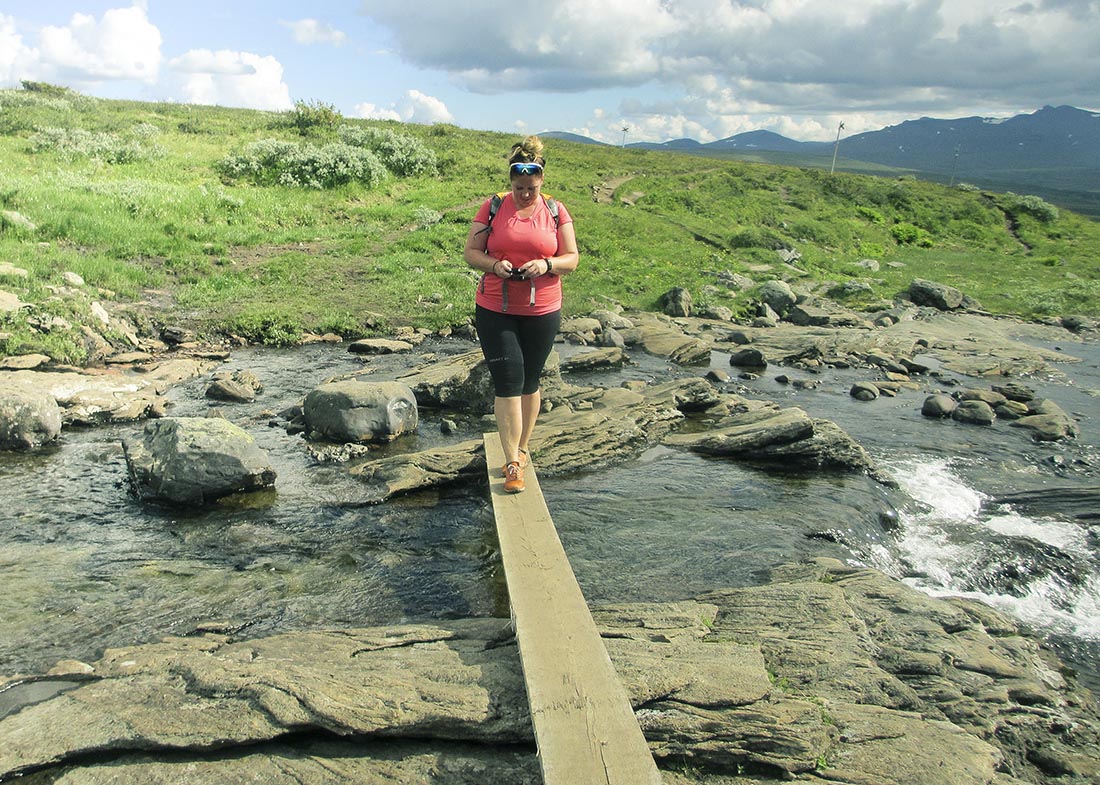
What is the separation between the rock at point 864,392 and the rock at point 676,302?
27.7 feet

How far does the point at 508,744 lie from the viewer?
4.78m

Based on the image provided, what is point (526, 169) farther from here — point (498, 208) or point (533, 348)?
point (533, 348)

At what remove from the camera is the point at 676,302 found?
1013 inches

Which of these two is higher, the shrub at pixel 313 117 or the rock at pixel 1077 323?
the shrub at pixel 313 117

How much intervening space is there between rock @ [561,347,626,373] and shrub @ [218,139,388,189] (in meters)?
21.3

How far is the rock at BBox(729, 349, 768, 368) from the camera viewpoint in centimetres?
1970

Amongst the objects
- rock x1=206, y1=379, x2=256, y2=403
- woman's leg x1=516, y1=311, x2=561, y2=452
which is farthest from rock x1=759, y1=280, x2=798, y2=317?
woman's leg x1=516, y1=311, x2=561, y2=452

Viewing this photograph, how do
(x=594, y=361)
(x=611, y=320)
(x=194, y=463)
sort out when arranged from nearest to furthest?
(x=194, y=463), (x=594, y=361), (x=611, y=320)

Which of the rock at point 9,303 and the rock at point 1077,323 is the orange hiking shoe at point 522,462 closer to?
the rock at point 9,303

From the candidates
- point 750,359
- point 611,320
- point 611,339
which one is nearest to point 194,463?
point 611,339

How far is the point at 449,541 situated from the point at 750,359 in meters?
12.8

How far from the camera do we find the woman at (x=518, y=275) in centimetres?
744

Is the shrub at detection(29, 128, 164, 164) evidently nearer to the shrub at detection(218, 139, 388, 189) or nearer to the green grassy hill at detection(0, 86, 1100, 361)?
the green grassy hill at detection(0, 86, 1100, 361)

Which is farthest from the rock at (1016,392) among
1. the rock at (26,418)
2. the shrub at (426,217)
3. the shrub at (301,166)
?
the shrub at (301,166)
